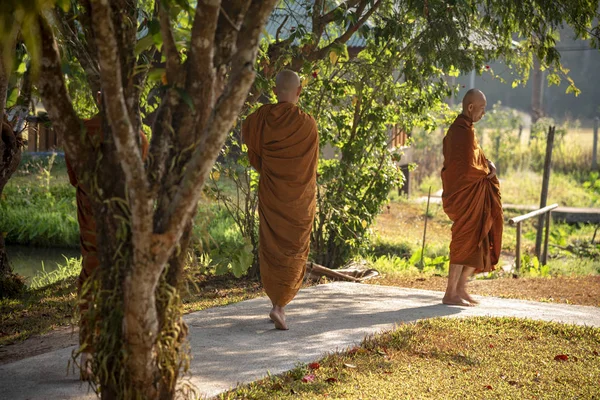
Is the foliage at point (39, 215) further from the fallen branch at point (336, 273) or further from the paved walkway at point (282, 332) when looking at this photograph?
the paved walkway at point (282, 332)

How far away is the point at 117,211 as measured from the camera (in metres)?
3.53

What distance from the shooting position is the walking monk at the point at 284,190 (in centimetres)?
628

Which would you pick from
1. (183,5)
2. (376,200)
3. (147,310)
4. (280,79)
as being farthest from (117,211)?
(376,200)

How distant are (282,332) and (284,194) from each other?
110 cm

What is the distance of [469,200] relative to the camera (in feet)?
24.7

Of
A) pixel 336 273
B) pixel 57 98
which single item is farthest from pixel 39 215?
pixel 57 98

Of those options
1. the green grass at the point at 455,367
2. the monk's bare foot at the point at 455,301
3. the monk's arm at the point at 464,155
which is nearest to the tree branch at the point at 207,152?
the green grass at the point at 455,367

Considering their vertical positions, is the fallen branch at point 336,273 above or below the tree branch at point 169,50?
below

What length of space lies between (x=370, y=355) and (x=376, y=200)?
4.08 m

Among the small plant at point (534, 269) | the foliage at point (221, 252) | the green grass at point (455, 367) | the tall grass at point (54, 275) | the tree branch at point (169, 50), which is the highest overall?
the tree branch at point (169, 50)

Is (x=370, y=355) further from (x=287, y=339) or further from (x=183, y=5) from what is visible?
(x=183, y=5)

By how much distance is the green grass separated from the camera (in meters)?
4.78

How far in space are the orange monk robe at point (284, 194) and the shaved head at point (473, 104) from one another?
6.06ft

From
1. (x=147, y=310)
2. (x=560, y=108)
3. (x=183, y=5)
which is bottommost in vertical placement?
(x=147, y=310)
